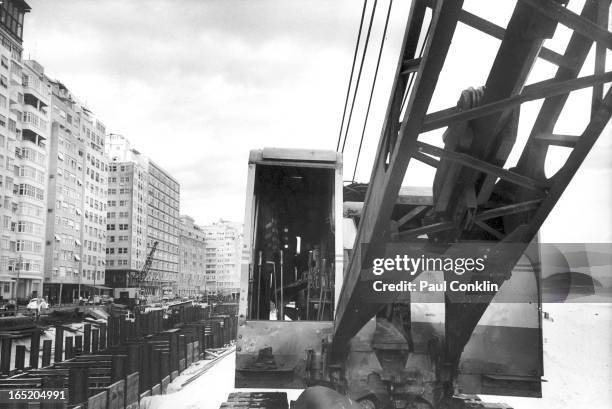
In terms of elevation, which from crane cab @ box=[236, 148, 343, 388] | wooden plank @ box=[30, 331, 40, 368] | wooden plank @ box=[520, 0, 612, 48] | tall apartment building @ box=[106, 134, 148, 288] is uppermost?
tall apartment building @ box=[106, 134, 148, 288]

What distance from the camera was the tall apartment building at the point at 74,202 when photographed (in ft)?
271

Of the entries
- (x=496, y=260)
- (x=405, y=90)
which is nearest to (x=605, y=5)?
(x=405, y=90)

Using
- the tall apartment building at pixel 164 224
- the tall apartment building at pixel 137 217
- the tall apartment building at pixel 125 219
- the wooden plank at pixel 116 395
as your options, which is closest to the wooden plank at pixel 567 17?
the wooden plank at pixel 116 395

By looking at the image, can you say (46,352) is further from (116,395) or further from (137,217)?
(137,217)

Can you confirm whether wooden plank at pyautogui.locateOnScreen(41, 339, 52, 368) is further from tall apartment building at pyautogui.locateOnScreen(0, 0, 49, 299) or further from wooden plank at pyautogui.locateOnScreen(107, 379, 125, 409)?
tall apartment building at pyautogui.locateOnScreen(0, 0, 49, 299)

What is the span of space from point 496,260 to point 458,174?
2.82 feet

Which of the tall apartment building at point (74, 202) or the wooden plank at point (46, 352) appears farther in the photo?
the tall apartment building at point (74, 202)

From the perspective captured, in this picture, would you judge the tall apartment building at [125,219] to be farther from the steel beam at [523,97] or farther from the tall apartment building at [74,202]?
the steel beam at [523,97]

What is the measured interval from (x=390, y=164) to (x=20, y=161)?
245 ft

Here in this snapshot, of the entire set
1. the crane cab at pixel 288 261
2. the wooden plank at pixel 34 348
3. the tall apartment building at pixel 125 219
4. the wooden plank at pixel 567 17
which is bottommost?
the wooden plank at pixel 34 348

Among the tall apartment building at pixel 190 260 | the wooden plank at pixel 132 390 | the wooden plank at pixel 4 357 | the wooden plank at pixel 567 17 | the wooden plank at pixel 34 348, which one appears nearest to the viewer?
the wooden plank at pixel 567 17

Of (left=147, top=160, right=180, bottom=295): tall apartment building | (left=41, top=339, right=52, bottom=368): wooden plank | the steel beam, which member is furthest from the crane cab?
(left=147, top=160, right=180, bottom=295): tall apartment building

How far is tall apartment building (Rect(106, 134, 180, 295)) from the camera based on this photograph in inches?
4599

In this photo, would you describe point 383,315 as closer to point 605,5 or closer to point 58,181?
point 605,5
